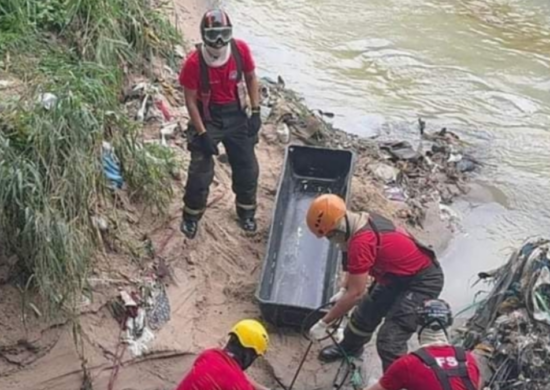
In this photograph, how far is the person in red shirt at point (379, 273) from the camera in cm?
580

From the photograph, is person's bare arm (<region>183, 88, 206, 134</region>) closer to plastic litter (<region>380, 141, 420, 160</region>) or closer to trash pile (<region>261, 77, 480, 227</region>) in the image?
trash pile (<region>261, 77, 480, 227</region>)

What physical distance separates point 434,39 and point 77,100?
848 cm

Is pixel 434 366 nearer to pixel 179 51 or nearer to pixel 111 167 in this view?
pixel 111 167

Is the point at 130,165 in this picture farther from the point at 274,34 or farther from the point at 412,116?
the point at 274,34

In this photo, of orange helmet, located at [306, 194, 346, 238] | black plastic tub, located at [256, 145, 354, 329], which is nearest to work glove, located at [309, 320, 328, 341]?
black plastic tub, located at [256, 145, 354, 329]

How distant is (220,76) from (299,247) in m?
1.91

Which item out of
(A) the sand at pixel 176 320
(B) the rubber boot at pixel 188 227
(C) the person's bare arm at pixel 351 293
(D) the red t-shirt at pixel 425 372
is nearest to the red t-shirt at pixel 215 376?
(D) the red t-shirt at pixel 425 372

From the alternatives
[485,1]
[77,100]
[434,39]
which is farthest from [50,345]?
[485,1]

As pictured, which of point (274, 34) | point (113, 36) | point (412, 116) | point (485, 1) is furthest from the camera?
point (485, 1)

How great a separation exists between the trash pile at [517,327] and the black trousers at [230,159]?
2.05 m

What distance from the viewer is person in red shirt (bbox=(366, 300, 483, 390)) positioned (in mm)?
4793

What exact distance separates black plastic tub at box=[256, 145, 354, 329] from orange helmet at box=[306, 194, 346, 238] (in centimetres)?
111

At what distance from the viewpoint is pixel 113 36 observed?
8734 millimetres

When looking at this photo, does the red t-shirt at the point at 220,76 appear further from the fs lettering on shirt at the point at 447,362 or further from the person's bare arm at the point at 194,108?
the fs lettering on shirt at the point at 447,362
